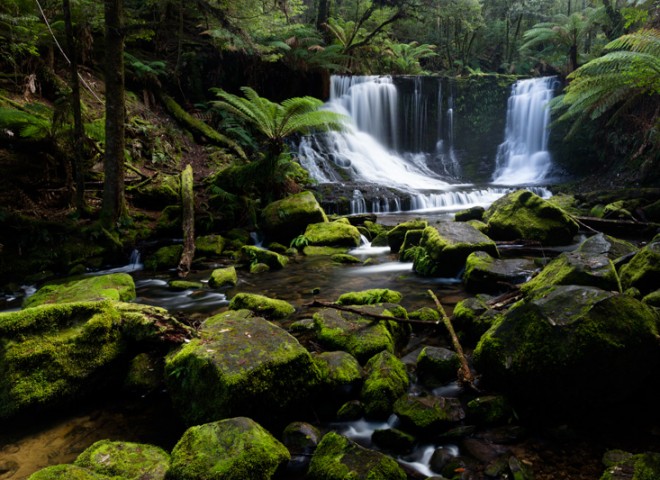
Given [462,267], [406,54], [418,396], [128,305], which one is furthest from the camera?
[406,54]

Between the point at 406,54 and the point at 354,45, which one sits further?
the point at 406,54

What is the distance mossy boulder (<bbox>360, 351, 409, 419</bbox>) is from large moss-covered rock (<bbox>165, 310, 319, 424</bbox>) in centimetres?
37

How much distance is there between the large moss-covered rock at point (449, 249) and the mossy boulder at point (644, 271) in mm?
1987

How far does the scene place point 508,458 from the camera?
7.14 feet

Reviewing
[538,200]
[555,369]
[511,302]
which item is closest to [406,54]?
[538,200]

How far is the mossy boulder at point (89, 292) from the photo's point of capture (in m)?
4.32

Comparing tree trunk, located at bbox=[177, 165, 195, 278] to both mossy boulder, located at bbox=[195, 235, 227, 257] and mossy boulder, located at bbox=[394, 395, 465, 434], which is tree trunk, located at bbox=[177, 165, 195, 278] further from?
mossy boulder, located at bbox=[394, 395, 465, 434]

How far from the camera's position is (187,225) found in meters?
7.32

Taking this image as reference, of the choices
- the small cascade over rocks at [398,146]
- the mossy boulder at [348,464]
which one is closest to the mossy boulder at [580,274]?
the mossy boulder at [348,464]

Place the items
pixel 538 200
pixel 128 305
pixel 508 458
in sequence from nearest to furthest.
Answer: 1. pixel 508 458
2. pixel 128 305
3. pixel 538 200

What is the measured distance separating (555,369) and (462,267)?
334 centimetres

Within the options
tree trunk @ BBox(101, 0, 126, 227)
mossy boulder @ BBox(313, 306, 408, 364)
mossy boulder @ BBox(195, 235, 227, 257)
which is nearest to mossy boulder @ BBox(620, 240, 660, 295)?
mossy boulder @ BBox(313, 306, 408, 364)

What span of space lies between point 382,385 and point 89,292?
3555 millimetres

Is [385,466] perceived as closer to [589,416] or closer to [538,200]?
[589,416]
